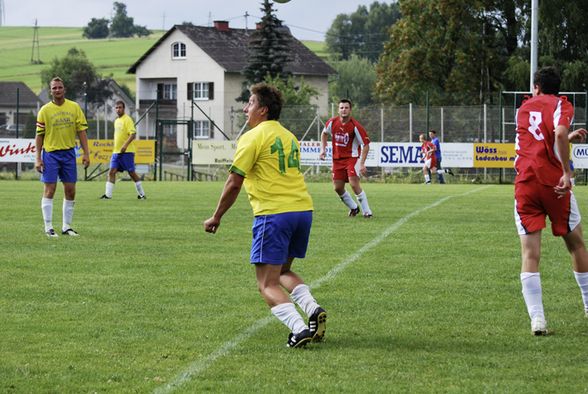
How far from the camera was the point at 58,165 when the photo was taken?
14688mm

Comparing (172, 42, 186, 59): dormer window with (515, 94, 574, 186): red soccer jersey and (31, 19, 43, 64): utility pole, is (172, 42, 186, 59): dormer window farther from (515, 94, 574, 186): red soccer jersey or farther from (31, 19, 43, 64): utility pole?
(515, 94, 574, 186): red soccer jersey

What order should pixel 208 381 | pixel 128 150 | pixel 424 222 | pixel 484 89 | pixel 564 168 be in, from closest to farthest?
pixel 208 381 → pixel 564 168 → pixel 424 222 → pixel 128 150 → pixel 484 89

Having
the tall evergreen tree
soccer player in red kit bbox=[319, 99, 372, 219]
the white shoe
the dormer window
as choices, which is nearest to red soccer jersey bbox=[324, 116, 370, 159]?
soccer player in red kit bbox=[319, 99, 372, 219]

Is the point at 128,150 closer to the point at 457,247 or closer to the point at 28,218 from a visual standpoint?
the point at 28,218

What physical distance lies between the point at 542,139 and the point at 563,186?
15.1 inches

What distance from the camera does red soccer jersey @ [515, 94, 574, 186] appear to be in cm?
780

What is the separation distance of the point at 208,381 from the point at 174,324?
1.89m

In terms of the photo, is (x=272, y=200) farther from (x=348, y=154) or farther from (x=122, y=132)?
(x=122, y=132)

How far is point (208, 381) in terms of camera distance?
6301mm

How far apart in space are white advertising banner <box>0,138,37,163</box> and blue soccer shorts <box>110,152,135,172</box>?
1433 centimetres

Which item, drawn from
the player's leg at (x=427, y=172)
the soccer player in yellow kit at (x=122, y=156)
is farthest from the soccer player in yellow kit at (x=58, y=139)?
the player's leg at (x=427, y=172)

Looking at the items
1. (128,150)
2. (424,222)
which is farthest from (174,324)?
(128,150)

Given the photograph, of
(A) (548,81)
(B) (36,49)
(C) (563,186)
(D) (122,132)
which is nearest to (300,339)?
(C) (563,186)

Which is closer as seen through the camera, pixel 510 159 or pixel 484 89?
pixel 510 159
